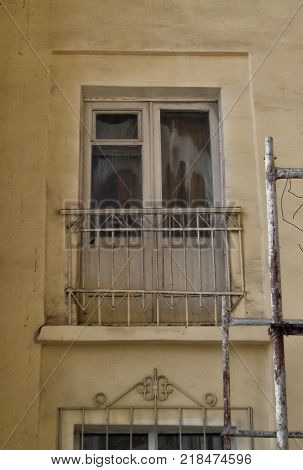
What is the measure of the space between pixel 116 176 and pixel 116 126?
0.50 meters

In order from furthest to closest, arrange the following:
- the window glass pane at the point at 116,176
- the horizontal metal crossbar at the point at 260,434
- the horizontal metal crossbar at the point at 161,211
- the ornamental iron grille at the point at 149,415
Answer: the window glass pane at the point at 116,176 → the horizontal metal crossbar at the point at 161,211 → the ornamental iron grille at the point at 149,415 → the horizontal metal crossbar at the point at 260,434

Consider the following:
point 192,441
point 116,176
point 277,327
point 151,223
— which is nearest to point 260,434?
point 277,327

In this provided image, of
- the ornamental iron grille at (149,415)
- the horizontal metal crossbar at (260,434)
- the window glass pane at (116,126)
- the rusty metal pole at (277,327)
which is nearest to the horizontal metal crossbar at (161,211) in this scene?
the window glass pane at (116,126)

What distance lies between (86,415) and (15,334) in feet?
2.83

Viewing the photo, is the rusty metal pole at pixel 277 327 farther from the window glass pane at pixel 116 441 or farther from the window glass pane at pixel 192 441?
the window glass pane at pixel 116 441

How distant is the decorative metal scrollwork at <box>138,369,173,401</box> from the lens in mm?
6203

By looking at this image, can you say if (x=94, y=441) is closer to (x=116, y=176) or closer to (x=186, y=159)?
(x=116, y=176)

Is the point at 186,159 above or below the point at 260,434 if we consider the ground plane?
above

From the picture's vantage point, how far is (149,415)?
615cm

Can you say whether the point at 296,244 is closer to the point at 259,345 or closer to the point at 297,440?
the point at 259,345

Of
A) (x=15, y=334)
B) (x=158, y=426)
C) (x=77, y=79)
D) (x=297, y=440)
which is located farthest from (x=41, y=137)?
(x=297, y=440)

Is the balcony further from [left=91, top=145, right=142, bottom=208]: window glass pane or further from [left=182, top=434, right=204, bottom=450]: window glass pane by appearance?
[left=182, top=434, right=204, bottom=450]: window glass pane

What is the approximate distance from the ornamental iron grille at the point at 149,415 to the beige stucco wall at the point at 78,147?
3.2 inches

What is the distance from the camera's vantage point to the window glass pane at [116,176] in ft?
22.9
